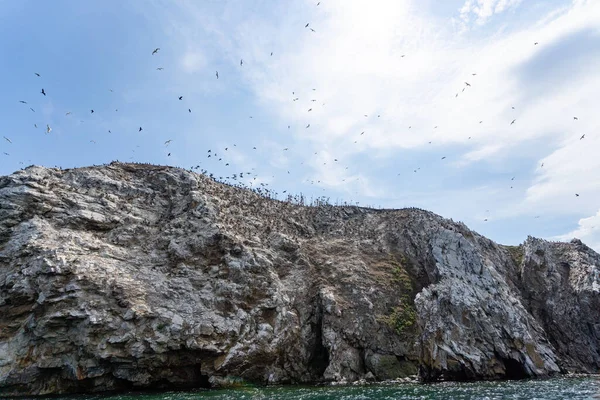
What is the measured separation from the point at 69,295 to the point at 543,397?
120 feet

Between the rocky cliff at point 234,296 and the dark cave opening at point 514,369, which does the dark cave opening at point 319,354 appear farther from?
the dark cave opening at point 514,369

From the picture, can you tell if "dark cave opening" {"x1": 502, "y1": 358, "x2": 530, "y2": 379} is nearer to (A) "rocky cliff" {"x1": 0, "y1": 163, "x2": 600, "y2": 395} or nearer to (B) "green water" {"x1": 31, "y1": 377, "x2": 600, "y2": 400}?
(A) "rocky cliff" {"x1": 0, "y1": 163, "x2": 600, "y2": 395}

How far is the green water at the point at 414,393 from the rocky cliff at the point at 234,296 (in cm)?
418

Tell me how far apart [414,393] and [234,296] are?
62.8 ft

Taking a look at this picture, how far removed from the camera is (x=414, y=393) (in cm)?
2827

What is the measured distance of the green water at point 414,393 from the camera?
26.2 m

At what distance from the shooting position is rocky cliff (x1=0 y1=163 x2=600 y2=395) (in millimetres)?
32312

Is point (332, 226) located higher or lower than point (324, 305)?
higher

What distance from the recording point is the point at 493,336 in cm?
4141

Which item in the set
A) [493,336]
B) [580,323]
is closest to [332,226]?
[493,336]

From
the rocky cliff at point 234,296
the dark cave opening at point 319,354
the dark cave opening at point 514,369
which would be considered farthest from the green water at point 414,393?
the dark cave opening at point 514,369

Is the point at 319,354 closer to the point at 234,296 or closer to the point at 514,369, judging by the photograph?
the point at 234,296

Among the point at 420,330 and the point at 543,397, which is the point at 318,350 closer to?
the point at 420,330

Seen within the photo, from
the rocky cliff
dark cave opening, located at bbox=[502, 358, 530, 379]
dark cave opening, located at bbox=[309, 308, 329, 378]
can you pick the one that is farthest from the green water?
dark cave opening, located at bbox=[502, 358, 530, 379]
